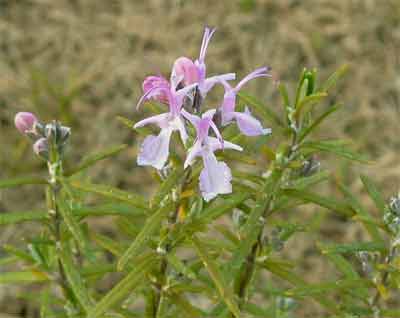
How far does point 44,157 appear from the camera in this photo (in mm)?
1921

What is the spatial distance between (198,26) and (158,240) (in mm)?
3545

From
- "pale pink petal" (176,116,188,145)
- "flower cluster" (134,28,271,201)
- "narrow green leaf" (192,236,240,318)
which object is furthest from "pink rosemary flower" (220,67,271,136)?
"narrow green leaf" (192,236,240,318)

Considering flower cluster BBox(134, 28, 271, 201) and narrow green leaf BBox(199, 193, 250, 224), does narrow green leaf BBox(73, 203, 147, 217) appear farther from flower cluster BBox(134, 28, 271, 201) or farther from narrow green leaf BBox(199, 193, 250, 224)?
flower cluster BBox(134, 28, 271, 201)

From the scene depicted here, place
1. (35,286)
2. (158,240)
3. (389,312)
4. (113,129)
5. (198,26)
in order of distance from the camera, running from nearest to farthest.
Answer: (158,240)
(389,312)
(35,286)
(113,129)
(198,26)

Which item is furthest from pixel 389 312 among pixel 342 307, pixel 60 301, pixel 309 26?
pixel 309 26

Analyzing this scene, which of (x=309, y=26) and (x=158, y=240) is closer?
(x=158, y=240)

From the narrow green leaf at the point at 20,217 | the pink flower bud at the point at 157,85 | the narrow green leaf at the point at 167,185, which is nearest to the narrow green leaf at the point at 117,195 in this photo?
the narrow green leaf at the point at 167,185

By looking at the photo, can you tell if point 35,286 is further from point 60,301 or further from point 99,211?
point 99,211

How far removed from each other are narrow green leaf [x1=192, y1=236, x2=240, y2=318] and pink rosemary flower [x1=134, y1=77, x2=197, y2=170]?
29 centimetres

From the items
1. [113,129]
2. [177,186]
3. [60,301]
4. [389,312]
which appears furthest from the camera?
[113,129]

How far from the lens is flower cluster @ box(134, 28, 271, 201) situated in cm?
152

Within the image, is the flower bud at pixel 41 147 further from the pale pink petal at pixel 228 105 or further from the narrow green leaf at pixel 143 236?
the pale pink petal at pixel 228 105

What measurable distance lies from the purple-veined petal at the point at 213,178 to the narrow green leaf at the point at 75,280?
1.73 ft

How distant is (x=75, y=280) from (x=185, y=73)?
2.34 ft
